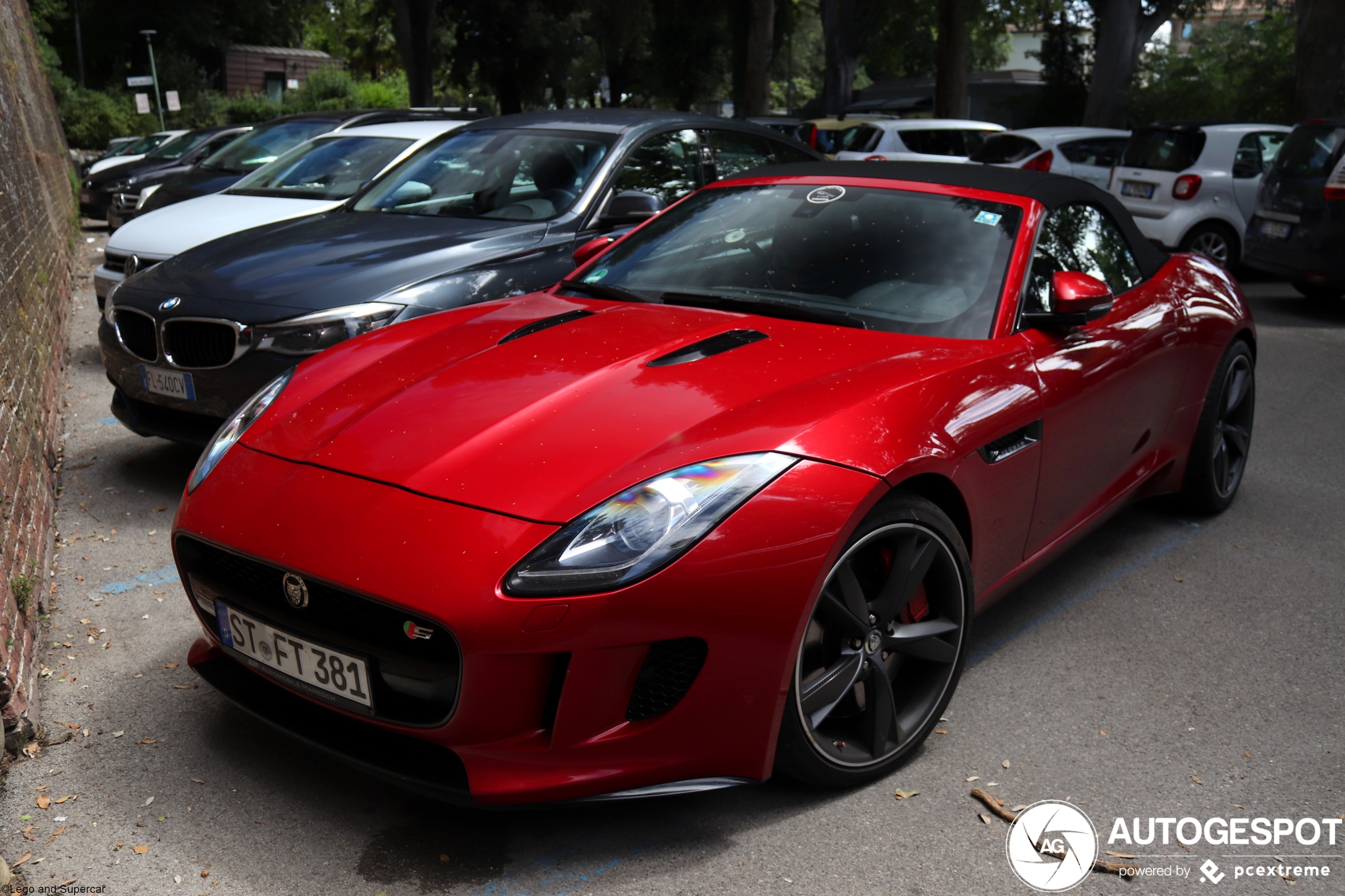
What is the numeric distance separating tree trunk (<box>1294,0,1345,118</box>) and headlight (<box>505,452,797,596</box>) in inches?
642

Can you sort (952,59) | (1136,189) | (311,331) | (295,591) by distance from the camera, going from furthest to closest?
(952,59), (1136,189), (311,331), (295,591)

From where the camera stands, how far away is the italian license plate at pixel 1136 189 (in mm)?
11344

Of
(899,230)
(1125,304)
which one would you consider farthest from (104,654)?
(1125,304)

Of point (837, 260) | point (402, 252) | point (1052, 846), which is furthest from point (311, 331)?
point (1052, 846)

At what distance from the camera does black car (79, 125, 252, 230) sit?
1486 cm

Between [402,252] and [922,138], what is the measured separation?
11.6m

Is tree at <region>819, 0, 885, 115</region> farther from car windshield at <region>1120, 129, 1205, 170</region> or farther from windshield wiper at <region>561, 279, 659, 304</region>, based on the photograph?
windshield wiper at <region>561, 279, 659, 304</region>

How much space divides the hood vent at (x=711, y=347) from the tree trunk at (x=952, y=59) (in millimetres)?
21703

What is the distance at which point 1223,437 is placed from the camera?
183 inches

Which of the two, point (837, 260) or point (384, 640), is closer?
point (384, 640)

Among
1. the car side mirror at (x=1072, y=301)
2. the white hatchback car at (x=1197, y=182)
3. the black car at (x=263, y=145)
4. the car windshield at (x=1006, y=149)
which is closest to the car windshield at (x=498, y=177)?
the car side mirror at (x=1072, y=301)

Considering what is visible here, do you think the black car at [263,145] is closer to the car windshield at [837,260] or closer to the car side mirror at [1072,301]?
the car windshield at [837,260]

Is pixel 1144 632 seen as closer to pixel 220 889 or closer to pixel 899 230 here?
pixel 899 230

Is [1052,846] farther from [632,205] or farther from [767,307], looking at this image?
[632,205]
